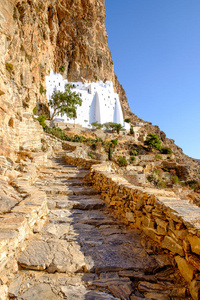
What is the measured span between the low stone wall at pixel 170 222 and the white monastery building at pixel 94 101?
37336 millimetres

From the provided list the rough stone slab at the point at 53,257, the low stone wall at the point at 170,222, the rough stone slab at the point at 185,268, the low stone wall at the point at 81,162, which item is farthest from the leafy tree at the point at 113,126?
the rough stone slab at the point at 185,268

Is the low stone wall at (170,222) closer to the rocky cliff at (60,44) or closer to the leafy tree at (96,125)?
the rocky cliff at (60,44)

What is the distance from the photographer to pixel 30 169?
6.77 metres

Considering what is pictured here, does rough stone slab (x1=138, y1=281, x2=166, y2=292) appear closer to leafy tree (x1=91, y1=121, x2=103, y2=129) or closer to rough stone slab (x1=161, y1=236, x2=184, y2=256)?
rough stone slab (x1=161, y1=236, x2=184, y2=256)

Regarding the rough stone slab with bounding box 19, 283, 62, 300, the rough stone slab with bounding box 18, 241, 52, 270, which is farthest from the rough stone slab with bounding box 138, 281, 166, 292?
the rough stone slab with bounding box 18, 241, 52, 270

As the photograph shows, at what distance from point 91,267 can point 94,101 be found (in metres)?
49.0

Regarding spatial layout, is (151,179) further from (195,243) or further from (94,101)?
(94,101)

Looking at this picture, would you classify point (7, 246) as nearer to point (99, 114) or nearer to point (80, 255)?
point (80, 255)

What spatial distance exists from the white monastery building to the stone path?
37756mm

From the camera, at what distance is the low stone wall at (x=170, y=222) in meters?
1.93

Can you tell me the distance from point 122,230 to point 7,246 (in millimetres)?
2197

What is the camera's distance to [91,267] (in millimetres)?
2377

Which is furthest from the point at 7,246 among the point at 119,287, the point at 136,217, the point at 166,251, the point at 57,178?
the point at 57,178

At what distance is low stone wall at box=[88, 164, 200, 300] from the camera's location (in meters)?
1.93
